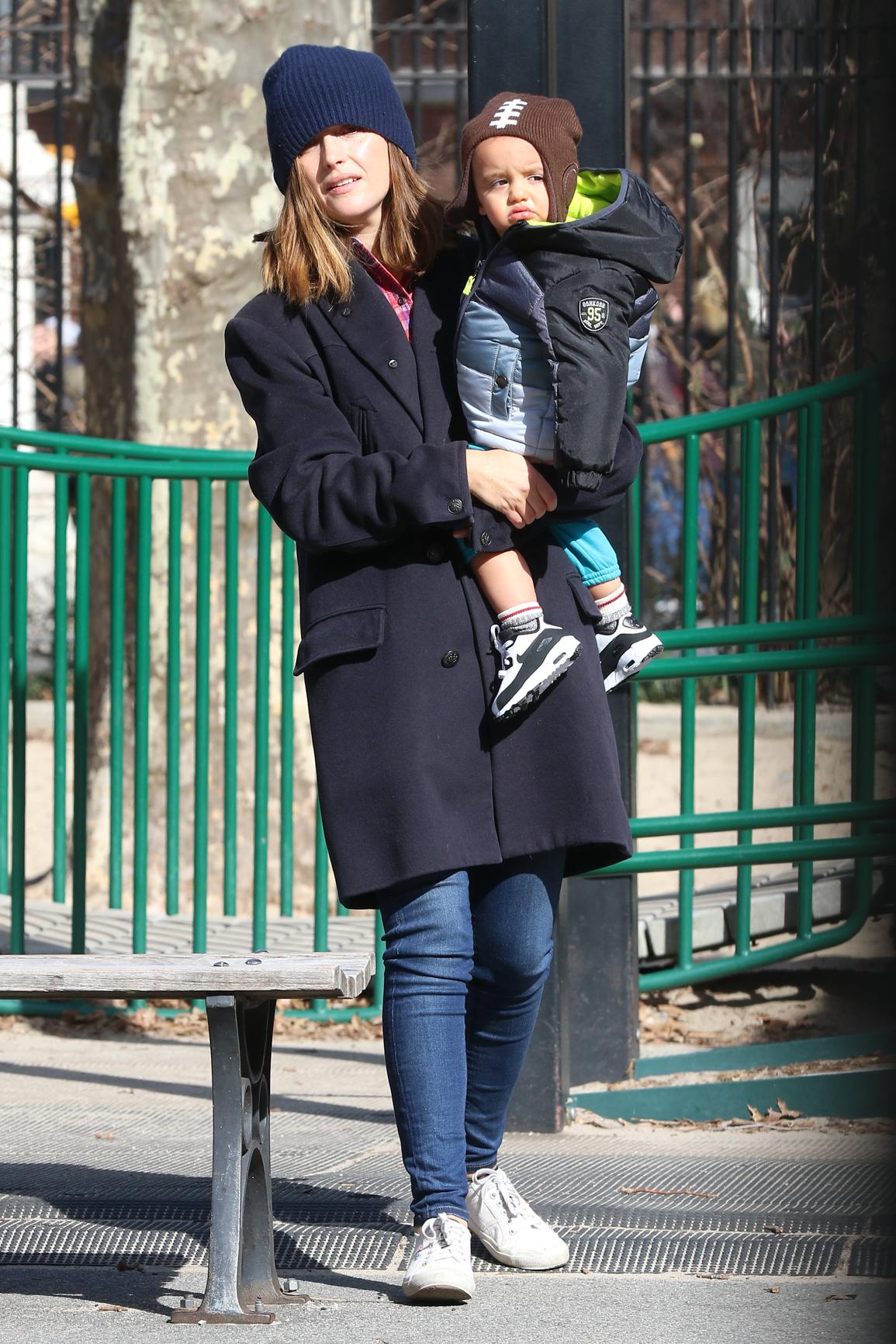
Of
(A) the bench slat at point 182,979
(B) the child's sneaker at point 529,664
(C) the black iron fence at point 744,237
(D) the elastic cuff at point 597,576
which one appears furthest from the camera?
(C) the black iron fence at point 744,237

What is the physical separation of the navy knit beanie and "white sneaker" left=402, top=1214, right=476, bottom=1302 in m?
1.60

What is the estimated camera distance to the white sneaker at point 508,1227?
8.77ft

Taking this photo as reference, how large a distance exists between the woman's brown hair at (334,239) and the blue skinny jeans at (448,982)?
2.99 ft

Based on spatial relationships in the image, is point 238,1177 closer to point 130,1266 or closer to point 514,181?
point 130,1266

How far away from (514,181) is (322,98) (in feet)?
1.22

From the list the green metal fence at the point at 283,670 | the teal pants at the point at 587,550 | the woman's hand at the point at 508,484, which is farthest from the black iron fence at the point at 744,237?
the woman's hand at the point at 508,484

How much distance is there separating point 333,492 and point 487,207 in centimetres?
47

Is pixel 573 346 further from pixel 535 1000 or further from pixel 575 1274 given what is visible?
pixel 575 1274

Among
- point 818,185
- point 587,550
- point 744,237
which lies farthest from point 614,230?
point 744,237

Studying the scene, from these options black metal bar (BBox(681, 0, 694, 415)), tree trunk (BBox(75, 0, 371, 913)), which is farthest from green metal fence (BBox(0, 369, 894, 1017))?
black metal bar (BBox(681, 0, 694, 415))

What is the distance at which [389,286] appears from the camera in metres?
2.71

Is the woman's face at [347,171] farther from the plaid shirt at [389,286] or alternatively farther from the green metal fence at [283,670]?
the green metal fence at [283,670]

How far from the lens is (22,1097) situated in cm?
394

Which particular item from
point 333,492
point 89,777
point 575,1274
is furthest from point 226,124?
point 575,1274
